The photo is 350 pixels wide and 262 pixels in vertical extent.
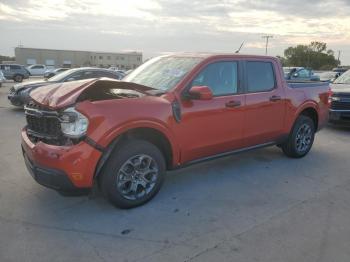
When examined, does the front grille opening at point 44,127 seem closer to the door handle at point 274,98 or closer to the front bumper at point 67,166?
the front bumper at point 67,166

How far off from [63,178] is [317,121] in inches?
189

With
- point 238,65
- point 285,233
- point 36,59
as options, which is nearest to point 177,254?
point 285,233

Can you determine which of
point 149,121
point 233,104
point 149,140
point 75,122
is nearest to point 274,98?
point 233,104

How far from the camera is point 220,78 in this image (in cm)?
456

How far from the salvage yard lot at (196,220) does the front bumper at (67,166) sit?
45 cm

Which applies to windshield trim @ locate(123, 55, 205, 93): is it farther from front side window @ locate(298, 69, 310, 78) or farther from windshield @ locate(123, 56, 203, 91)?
front side window @ locate(298, 69, 310, 78)

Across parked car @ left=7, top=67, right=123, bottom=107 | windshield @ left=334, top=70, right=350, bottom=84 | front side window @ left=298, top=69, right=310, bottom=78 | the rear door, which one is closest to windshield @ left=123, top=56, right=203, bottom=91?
the rear door

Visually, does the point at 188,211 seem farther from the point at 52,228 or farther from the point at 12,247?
the point at 12,247

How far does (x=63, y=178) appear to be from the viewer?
336 centimetres

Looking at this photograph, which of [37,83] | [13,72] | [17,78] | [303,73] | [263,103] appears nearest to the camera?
[263,103]

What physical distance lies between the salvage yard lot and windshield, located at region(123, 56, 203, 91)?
141 cm

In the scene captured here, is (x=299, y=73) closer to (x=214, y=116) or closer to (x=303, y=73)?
(x=303, y=73)

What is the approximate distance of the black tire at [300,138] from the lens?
19.1 feet

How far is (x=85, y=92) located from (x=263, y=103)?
2705 millimetres
